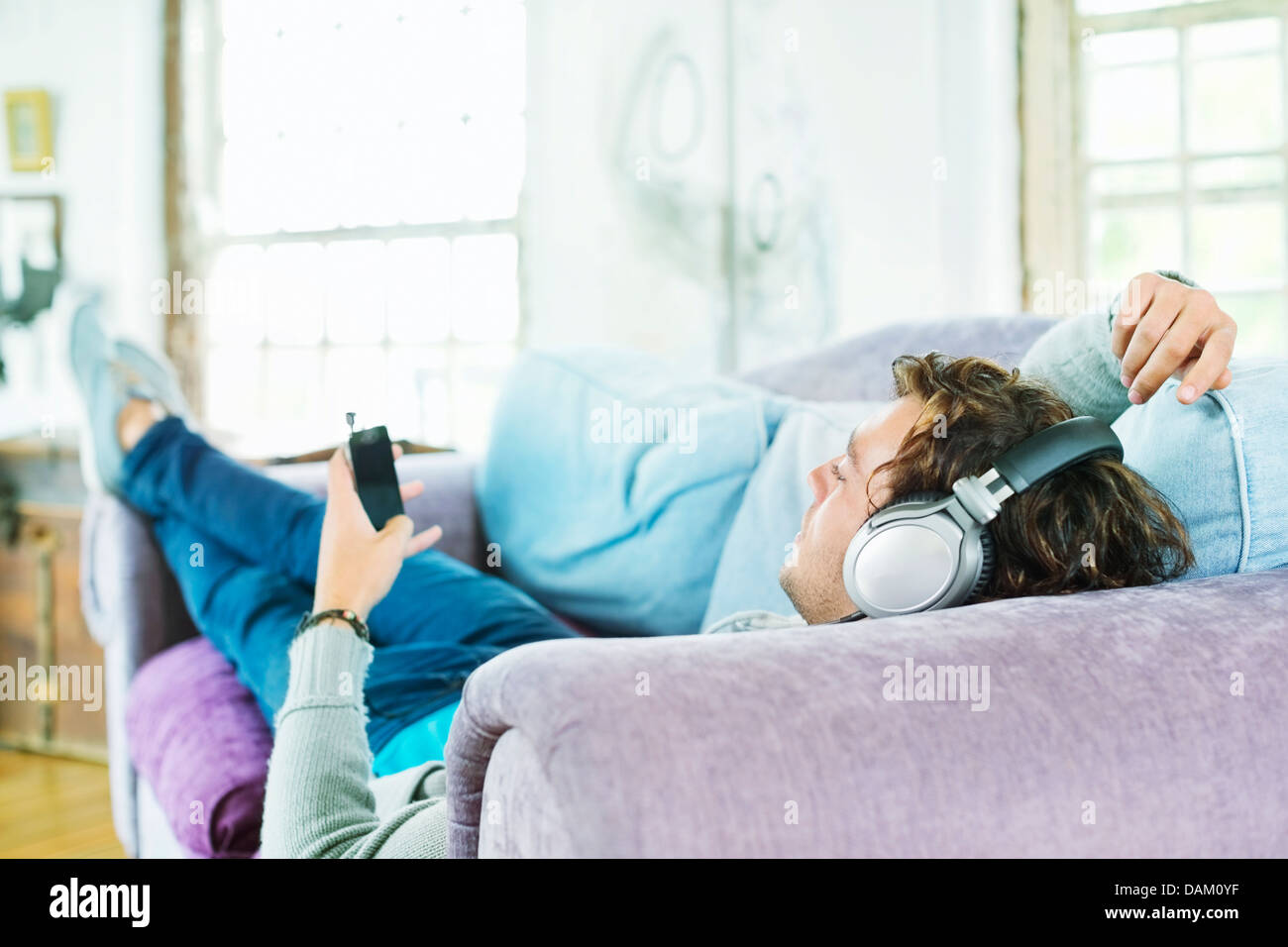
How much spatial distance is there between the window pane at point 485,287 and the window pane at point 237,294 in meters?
0.73

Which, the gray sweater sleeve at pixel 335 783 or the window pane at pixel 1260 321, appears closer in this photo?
the gray sweater sleeve at pixel 335 783

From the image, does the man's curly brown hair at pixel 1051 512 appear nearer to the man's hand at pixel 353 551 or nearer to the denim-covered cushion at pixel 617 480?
the man's hand at pixel 353 551

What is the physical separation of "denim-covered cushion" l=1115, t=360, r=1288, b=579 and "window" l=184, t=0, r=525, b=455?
260 cm

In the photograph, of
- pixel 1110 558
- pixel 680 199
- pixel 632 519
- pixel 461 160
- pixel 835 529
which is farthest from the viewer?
pixel 461 160

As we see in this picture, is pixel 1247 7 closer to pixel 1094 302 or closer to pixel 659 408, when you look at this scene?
pixel 1094 302

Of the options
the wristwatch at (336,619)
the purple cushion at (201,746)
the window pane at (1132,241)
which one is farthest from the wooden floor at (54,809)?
the window pane at (1132,241)

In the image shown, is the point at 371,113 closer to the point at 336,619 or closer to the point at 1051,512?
the point at 336,619

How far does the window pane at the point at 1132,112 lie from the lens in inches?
106

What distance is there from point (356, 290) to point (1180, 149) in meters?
2.42

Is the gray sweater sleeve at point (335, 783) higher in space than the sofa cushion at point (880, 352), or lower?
lower

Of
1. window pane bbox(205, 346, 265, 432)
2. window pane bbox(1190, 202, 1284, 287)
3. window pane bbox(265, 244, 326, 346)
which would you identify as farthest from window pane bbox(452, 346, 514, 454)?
window pane bbox(1190, 202, 1284, 287)

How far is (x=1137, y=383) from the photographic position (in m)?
0.78

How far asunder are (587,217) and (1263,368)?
2.37m
